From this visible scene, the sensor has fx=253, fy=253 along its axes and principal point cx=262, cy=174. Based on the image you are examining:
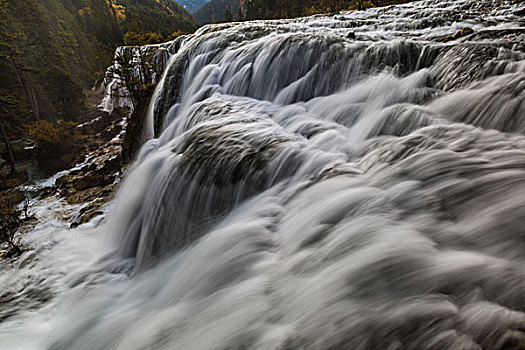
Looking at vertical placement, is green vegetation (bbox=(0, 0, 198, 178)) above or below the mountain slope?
below

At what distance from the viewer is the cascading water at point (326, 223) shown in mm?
1526

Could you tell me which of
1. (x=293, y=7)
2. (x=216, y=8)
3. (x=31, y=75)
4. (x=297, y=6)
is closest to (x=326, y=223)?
(x=31, y=75)

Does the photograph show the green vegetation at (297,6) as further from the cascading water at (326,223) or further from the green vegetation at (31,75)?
the cascading water at (326,223)

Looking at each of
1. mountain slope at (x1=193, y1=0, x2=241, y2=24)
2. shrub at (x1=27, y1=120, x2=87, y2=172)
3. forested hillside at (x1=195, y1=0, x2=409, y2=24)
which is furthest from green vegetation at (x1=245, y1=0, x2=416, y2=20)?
mountain slope at (x1=193, y1=0, x2=241, y2=24)

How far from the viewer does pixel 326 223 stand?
2.35m

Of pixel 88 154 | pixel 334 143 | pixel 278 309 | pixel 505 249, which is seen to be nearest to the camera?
pixel 505 249

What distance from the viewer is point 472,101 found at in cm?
307

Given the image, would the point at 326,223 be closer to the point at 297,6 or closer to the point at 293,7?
the point at 297,6

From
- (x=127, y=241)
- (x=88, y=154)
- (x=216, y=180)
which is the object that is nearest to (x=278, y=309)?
(x=216, y=180)

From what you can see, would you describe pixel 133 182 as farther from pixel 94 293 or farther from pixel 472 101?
pixel 472 101

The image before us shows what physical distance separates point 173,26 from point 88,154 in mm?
55848

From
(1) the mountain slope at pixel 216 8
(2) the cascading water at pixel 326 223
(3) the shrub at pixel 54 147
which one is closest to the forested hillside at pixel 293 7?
(2) the cascading water at pixel 326 223

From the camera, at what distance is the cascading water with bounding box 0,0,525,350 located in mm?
1526

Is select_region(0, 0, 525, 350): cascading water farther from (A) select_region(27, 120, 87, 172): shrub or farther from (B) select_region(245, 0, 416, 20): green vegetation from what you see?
(B) select_region(245, 0, 416, 20): green vegetation
